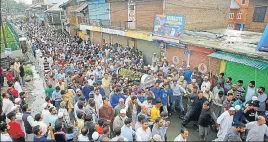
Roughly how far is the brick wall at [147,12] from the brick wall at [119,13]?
1.97 metres

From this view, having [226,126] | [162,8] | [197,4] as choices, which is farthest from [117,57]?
[226,126]

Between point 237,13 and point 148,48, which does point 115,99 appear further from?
point 237,13

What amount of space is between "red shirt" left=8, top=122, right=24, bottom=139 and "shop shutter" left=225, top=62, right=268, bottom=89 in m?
8.94

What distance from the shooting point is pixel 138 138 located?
206 inches

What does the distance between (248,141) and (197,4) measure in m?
12.9

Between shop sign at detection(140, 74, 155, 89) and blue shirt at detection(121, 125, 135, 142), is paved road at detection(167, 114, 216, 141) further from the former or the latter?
blue shirt at detection(121, 125, 135, 142)

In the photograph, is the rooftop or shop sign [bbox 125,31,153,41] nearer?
the rooftop

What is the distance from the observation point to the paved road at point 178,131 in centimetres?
723

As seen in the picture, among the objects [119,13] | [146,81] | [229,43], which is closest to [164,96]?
[146,81]

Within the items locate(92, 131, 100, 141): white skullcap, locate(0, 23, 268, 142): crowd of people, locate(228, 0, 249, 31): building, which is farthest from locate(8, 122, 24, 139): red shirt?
locate(228, 0, 249, 31): building

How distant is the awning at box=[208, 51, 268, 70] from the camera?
8.76 meters

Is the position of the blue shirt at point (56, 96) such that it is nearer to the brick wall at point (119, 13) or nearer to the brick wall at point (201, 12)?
the brick wall at point (201, 12)

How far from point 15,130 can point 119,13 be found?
16.3m

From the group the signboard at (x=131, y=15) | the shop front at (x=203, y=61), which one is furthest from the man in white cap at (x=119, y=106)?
the signboard at (x=131, y=15)
